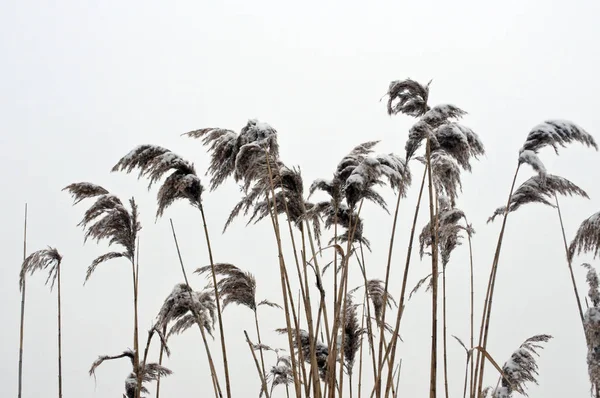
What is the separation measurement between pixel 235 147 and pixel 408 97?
1151mm

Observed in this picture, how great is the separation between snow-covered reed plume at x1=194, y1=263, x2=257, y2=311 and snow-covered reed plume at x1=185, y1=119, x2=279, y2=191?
3.13 feet

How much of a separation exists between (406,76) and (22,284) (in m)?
4.32

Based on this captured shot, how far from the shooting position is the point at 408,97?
3.58 meters

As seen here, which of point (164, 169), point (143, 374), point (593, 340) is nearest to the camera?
point (593, 340)

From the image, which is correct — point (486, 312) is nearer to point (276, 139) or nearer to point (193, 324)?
point (276, 139)

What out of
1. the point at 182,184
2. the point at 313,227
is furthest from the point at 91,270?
the point at 313,227

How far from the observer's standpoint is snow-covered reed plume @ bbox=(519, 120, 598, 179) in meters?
3.26

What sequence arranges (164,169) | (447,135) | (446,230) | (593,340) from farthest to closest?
(446,230) < (164,169) < (447,135) < (593,340)

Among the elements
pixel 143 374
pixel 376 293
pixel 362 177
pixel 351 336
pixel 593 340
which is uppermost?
pixel 362 177

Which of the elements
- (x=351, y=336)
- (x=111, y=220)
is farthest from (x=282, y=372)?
(x=111, y=220)

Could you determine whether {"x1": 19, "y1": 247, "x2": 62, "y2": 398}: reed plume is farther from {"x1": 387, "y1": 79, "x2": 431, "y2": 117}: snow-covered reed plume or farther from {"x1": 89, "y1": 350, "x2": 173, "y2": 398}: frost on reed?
{"x1": 387, "y1": 79, "x2": 431, "y2": 117}: snow-covered reed plume

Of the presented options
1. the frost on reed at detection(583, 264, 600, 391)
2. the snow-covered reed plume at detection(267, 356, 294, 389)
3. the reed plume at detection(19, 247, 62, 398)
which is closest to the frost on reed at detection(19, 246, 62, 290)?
the reed plume at detection(19, 247, 62, 398)

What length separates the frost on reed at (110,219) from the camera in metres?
4.25

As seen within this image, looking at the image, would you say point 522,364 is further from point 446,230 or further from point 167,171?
point 167,171
